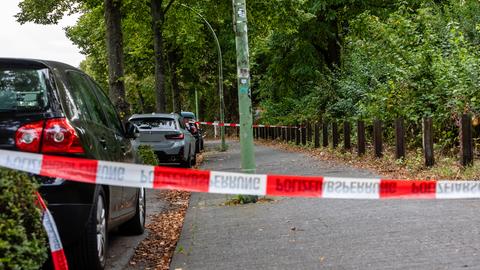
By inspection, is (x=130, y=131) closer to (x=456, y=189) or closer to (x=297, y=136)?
(x=456, y=189)

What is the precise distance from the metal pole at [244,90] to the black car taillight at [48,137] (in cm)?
491

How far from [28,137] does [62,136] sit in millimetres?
241

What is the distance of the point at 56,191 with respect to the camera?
4.66 meters

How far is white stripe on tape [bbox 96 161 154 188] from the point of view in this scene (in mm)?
4253

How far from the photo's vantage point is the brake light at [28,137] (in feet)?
15.4

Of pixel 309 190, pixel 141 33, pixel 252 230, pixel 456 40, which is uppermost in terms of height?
pixel 141 33

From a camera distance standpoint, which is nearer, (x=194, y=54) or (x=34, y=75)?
(x=34, y=75)

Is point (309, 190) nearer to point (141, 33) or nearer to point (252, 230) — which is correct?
point (252, 230)

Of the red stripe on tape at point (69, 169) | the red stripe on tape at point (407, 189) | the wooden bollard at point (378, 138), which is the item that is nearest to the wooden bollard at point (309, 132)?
the wooden bollard at point (378, 138)

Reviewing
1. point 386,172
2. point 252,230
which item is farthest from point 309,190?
point 386,172

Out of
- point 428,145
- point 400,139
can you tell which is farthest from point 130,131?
point 400,139

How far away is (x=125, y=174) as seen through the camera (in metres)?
4.31

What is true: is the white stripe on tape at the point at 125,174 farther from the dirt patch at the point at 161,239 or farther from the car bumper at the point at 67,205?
the dirt patch at the point at 161,239

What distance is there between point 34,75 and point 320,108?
20.8 metres
